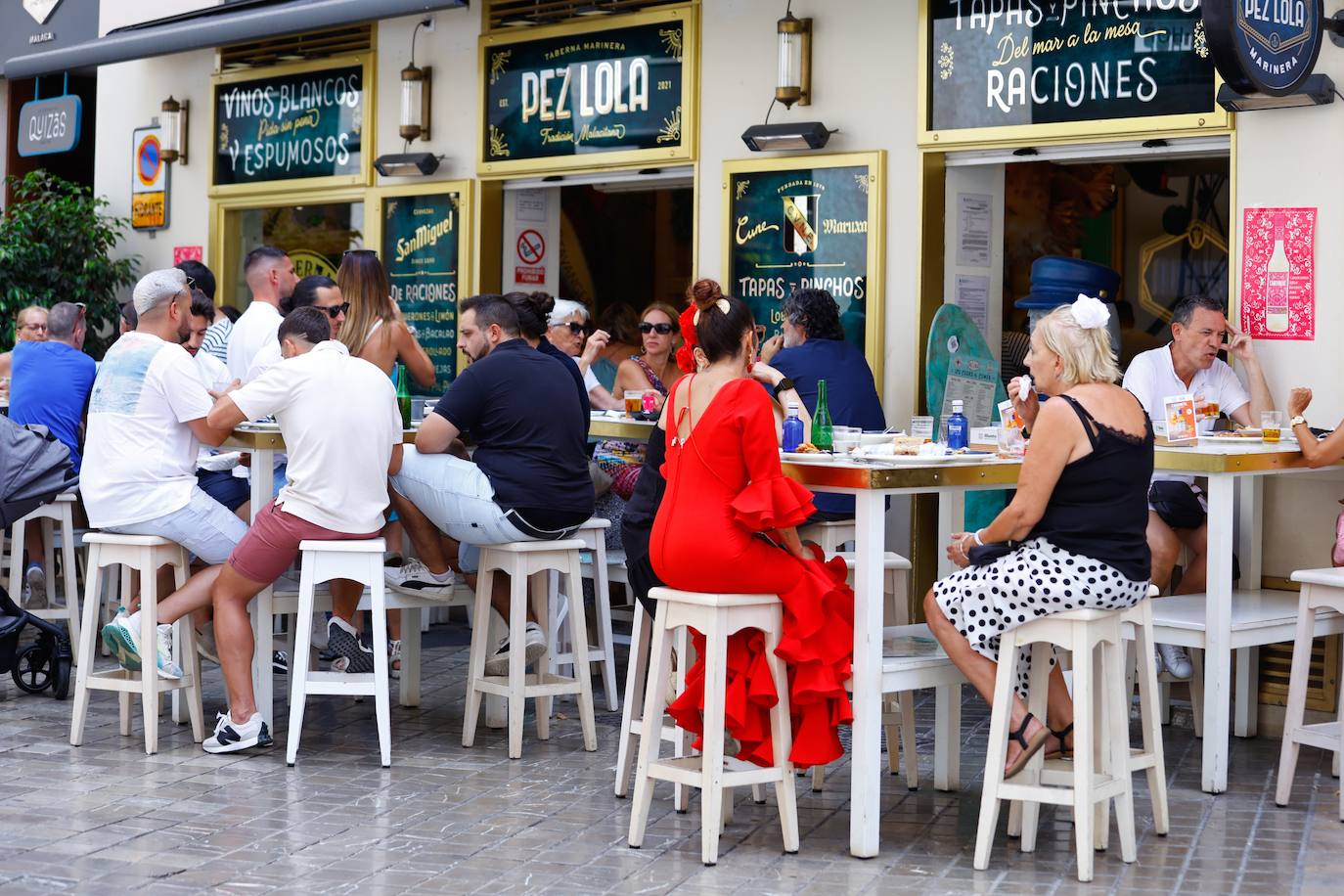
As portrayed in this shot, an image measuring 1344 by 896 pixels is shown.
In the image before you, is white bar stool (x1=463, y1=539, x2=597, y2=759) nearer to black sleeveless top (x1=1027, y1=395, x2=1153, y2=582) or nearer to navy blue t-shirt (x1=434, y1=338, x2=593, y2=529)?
navy blue t-shirt (x1=434, y1=338, x2=593, y2=529)

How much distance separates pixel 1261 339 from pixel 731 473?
9.40 ft

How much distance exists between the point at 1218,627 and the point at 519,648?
2382 millimetres

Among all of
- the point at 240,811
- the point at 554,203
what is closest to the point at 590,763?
the point at 240,811

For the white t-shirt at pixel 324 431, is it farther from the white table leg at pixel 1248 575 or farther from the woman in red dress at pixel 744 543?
the white table leg at pixel 1248 575

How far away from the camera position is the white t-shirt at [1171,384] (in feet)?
22.2

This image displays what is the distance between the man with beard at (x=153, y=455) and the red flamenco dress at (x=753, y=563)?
2.04 m

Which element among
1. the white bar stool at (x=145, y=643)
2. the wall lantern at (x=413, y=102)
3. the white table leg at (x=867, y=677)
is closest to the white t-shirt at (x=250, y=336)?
the white bar stool at (x=145, y=643)

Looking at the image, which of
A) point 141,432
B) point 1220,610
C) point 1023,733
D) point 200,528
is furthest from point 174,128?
point 1023,733

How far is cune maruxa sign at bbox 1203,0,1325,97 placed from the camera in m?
5.77

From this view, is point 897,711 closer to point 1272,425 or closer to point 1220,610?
point 1220,610

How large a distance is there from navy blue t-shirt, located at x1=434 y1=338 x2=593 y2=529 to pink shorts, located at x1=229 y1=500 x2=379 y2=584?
600 mm

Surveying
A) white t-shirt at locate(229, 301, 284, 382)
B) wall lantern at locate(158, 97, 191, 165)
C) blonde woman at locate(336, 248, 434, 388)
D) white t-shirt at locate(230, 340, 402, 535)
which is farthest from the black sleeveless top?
wall lantern at locate(158, 97, 191, 165)

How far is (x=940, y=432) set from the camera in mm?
6863

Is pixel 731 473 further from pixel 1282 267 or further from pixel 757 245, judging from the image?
pixel 757 245
